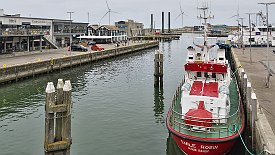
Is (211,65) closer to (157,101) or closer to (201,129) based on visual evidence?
(201,129)

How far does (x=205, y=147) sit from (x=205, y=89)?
5.72 meters

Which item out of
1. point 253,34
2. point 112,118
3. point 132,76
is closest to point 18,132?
point 112,118

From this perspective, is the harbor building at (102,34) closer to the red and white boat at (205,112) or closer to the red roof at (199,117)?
the red and white boat at (205,112)

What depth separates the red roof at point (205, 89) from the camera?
22.5 meters

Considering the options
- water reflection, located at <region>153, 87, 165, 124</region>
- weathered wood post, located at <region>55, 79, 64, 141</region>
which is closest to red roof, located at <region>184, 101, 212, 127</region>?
weathered wood post, located at <region>55, 79, 64, 141</region>

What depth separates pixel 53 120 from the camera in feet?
58.4

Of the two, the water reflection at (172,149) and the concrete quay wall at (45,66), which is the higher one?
the concrete quay wall at (45,66)

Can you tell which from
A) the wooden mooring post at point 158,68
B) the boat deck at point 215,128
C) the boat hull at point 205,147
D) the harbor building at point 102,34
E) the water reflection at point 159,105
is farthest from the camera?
the harbor building at point 102,34

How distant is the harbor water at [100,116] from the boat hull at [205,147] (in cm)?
249

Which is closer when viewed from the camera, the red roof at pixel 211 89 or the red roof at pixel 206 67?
the red roof at pixel 211 89

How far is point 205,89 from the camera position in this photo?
23.3m

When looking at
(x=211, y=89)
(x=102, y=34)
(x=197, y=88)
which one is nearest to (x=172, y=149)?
(x=197, y=88)

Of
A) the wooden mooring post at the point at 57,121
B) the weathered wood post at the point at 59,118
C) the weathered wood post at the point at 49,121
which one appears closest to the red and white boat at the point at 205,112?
the wooden mooring post at the point at 57,121

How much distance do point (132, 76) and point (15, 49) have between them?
30.3 meters
